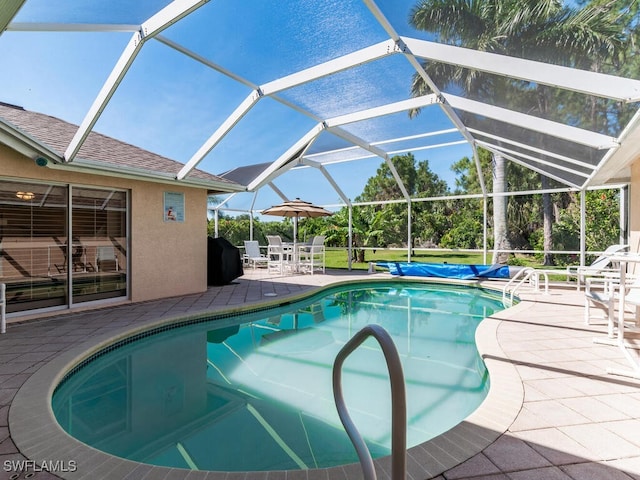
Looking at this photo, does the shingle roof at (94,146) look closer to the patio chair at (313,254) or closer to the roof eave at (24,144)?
the roof eave at (24,144)

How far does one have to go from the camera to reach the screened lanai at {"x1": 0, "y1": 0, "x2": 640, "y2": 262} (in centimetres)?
534

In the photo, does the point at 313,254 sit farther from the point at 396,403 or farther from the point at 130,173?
the point at 396,403

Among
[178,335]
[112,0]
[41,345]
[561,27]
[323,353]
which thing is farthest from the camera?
[178,335]

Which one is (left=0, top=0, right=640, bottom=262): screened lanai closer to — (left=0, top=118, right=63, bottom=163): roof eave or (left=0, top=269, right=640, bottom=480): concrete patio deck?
(left=0, top=118, right=63, bottom=163): roof eave

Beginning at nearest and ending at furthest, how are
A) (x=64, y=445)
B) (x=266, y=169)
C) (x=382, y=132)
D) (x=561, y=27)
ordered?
(x=64, y=445) < (x=561, y=27) < (x=382, y=132) < (x=266, y=169)

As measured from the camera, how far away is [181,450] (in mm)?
3512

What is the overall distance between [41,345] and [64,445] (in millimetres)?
3477

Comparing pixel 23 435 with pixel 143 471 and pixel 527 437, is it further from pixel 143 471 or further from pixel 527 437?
pixel 527 437

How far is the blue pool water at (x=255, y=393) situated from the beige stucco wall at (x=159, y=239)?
2651 mm

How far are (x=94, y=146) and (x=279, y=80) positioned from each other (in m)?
5.11

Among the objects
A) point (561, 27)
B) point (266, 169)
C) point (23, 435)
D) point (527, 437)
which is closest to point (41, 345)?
point (23, 435)

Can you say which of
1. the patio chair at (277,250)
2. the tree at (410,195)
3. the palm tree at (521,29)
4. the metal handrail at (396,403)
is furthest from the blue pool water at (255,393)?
the tree at (410,195)

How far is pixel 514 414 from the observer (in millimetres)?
3207

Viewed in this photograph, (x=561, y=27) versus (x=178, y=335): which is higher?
(x=561, y=27)
